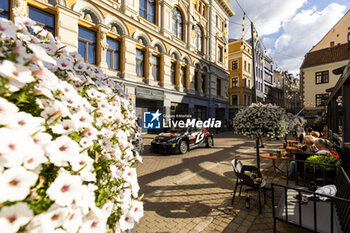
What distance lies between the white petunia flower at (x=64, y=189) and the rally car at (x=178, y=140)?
7845 millimetres

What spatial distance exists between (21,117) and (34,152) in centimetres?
17

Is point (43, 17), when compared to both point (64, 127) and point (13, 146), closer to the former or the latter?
point (64, 127)

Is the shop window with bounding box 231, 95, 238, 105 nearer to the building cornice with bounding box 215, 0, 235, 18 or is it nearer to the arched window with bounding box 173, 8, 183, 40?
the building cornice with bounding box 215, 0, 235, 18

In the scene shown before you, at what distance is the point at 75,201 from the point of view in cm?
81

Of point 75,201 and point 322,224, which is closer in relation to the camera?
point 75,201

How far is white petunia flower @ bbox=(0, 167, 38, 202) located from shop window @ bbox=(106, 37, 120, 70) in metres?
13.3

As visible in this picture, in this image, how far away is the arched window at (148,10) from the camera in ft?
47.5

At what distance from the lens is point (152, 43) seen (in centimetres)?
1496

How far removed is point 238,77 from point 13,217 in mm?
34045

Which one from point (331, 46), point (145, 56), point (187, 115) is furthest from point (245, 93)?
point (145, 56)

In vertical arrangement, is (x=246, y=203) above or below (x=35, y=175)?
below

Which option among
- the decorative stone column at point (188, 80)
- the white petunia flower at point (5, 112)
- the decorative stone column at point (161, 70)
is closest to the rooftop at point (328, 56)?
the decorative stone column at point (188, 80)

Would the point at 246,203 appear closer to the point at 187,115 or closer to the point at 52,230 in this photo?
the point at 52,230

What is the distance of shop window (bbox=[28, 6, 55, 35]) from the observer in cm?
878
